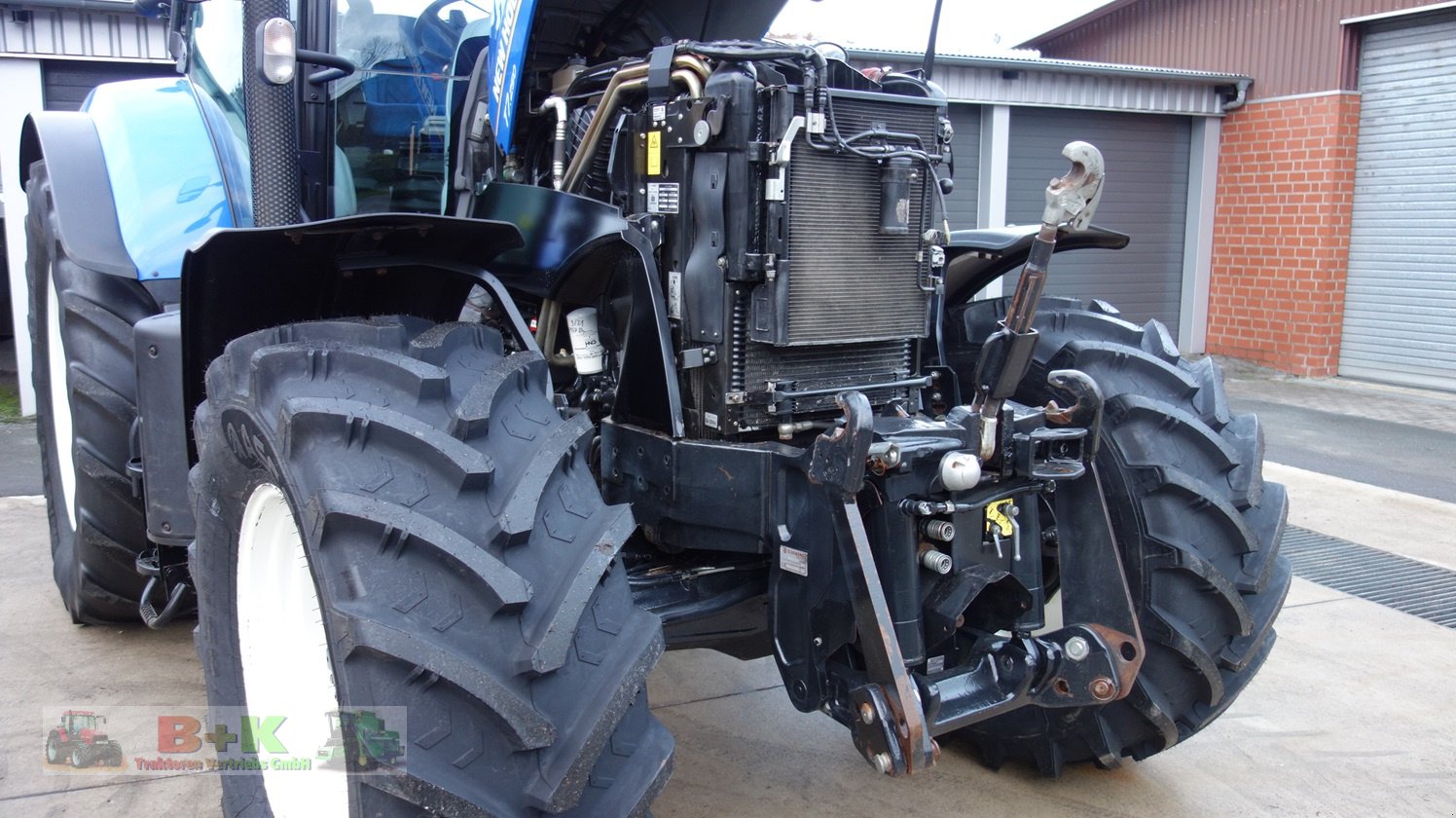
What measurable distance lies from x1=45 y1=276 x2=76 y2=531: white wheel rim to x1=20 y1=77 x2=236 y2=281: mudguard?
83 centimetres

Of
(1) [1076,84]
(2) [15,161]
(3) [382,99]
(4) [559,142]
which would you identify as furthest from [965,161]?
(4) [559,142]

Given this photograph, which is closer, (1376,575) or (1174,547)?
(1174,547)

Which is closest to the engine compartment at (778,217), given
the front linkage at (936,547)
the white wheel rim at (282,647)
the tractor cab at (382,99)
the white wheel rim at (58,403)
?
the front linkage at (936,547)

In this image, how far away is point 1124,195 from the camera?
12750mm

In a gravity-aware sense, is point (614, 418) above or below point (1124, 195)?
below

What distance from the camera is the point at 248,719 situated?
2486 mm

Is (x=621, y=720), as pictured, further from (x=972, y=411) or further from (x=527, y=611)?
(x=972, y=411)

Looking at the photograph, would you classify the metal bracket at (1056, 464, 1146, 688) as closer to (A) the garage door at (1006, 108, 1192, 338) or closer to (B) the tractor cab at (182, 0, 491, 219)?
(B) the tractor cab at (182, 0, 491, 219)

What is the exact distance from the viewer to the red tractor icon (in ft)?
11.0

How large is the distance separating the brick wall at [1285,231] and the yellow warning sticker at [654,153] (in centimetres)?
1097

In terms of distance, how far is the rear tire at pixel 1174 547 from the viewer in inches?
Result: 111

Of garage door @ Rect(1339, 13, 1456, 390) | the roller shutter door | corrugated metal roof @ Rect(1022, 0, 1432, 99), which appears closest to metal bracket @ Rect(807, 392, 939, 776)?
the roller shutter door

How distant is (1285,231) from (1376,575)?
305 inches

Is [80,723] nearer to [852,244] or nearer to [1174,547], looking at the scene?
[852,244]
